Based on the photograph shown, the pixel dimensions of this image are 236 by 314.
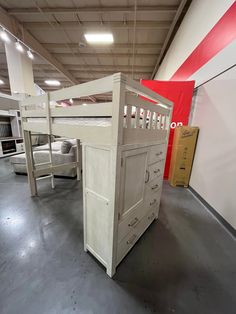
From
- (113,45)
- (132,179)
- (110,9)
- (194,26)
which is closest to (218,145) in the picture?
(132,179)

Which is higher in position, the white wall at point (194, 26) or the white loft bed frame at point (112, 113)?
the white wall at point (194, 26)

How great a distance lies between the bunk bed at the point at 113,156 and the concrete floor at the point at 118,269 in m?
0.17

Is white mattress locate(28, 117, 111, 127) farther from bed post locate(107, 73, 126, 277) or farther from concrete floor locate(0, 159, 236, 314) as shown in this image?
concrete floor locate(0, 159, 236, 314)

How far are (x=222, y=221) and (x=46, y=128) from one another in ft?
8.98

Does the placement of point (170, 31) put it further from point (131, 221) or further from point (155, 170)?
point (131, 221)

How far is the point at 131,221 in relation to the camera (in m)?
1.35

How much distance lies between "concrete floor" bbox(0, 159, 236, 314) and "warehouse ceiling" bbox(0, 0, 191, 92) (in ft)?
13.6

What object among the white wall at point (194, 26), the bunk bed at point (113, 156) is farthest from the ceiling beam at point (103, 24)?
the bunk bed at point (113, 156)

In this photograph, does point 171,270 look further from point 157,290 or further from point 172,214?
point 172,214

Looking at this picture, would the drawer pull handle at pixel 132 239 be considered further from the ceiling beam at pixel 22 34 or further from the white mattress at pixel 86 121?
the ceiling beam at pixel 22 34

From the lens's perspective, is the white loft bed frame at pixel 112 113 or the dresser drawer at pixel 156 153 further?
the dresser drawer at pixel 156 153

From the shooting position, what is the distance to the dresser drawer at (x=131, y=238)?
4.20 ft

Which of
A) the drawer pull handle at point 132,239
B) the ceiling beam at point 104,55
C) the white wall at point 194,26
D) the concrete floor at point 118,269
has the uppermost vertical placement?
the ceiling beam at point 104,55

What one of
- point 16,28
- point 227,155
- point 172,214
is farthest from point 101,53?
point 172,214
